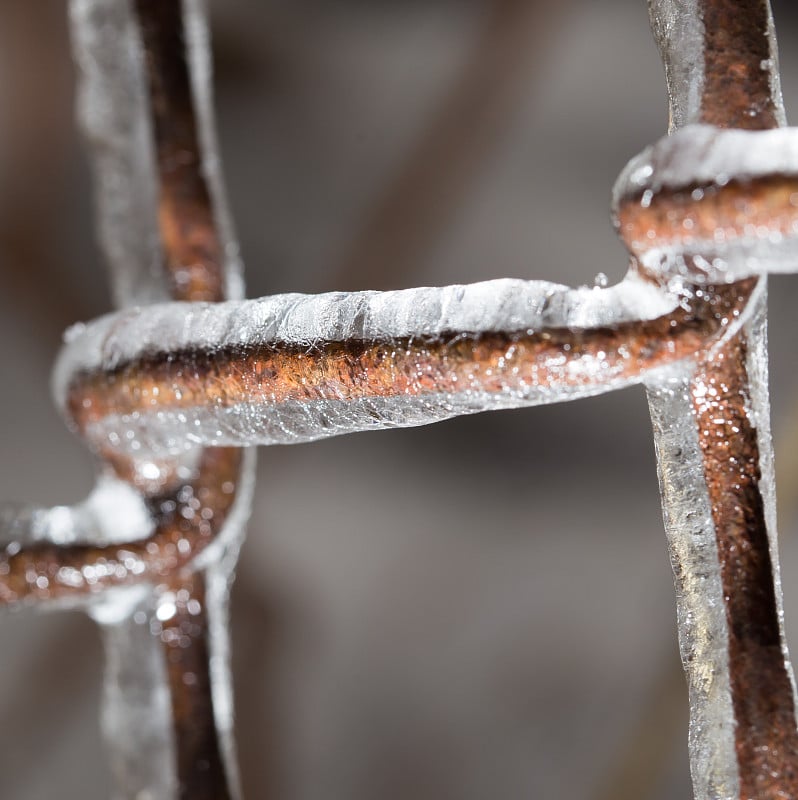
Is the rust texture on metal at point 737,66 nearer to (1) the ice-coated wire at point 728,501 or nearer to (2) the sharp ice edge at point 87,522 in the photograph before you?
(1) the ice-coated wire at point 728,501

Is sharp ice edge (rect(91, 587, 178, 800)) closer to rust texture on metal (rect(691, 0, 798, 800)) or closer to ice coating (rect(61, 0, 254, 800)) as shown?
ice coating (rect(61, 0, 254, 800))

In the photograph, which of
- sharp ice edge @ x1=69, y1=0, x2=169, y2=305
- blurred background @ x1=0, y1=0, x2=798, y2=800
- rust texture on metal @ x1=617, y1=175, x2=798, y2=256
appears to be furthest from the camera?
blurred background @ x1=0, y1=0, x2=798, y2=800

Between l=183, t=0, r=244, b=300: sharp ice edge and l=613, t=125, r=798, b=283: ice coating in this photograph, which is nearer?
l=613, t=125, r=798, b=283: ice coating

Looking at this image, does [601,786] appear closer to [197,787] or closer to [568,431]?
[568,431]

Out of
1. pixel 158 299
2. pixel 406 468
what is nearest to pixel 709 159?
pixel 158 299

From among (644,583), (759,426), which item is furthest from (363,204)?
(759,426)

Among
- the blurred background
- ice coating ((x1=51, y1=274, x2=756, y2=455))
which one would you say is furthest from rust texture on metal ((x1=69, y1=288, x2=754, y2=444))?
the blurred background
